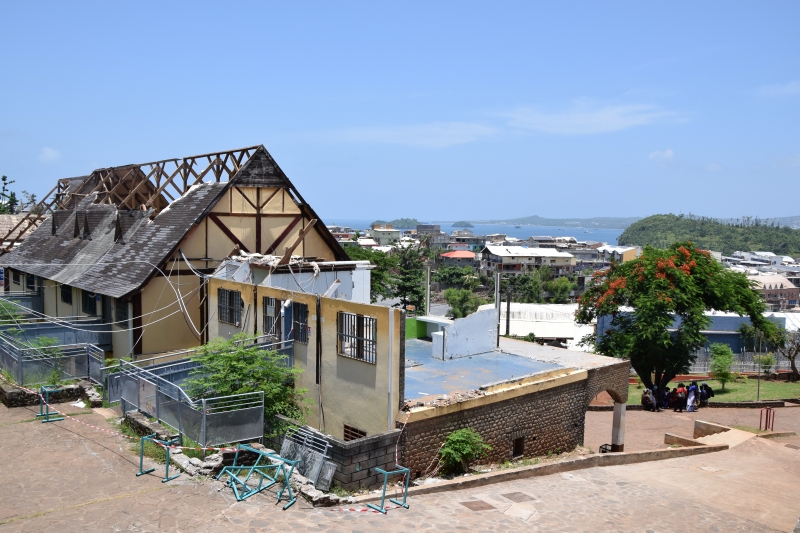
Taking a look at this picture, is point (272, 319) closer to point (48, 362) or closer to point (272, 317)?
point (272, 317)

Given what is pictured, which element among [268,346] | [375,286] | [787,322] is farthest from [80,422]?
[787,322]

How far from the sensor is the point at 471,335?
2161 cm

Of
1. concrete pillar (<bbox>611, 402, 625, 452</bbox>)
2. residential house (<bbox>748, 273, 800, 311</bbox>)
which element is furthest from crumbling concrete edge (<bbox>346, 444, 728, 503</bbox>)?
residential house (<bbox>748, 273, 800, 311</bbox>)

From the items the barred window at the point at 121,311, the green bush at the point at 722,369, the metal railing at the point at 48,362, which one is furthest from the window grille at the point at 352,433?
the green bush at the point at 722,369

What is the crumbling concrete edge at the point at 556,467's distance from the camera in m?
14.4

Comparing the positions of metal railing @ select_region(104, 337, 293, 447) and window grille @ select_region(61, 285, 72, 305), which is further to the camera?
window grille @ select_region(61, 285, 72, 305)

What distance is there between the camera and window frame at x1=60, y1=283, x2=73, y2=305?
88.1 feet

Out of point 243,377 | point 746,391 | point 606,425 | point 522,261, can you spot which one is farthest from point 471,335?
Answer: point 522,261

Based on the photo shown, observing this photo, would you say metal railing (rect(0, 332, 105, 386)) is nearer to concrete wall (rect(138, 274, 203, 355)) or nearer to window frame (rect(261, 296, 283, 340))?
concrete wall (rect(138, 274, 203, 355))

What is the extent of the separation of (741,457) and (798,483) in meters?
2.76

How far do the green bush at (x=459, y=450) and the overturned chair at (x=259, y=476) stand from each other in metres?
4.46

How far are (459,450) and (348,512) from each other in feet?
16.6

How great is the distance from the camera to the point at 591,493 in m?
15.5

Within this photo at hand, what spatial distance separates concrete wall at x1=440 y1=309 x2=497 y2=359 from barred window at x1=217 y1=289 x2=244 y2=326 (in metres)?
6.43
